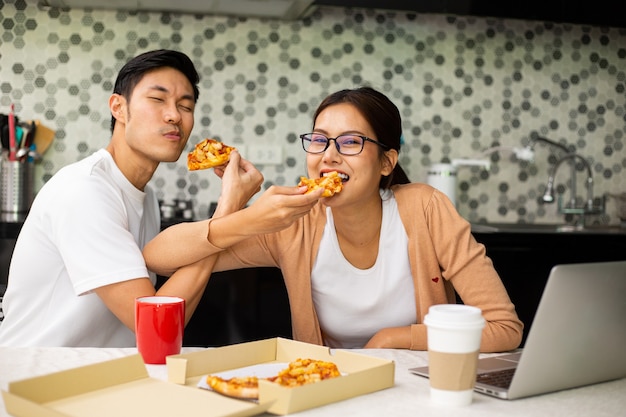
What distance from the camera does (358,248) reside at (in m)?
2.06

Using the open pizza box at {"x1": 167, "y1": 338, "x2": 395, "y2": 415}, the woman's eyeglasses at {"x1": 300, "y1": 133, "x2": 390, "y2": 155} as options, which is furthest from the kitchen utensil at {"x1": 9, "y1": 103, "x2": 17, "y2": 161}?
the open pizza box at {"x1": 167, "y1": 338, "x2": 395, "y2": 415}

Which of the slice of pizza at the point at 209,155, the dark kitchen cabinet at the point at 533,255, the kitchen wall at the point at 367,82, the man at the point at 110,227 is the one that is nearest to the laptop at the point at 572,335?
the man at the point at 110,227

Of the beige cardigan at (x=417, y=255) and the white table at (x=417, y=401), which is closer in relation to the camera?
the white table at (x=417, y=401)

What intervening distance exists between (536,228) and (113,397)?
8.66 ft

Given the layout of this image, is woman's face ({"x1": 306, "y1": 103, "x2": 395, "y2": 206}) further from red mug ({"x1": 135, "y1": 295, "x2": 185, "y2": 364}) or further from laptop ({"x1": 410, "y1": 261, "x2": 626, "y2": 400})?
laptop ({"x1": 410, "y1": 261, "x2": 626, "y2": 400})

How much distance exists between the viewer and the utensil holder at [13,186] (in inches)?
128

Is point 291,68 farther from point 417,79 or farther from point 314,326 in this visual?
point 314,326

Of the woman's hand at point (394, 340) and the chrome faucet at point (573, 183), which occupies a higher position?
the chrome faucet at point (573, 183)

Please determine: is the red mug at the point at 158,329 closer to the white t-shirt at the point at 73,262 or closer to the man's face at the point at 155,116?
the white t-shirt at the point at 73,262

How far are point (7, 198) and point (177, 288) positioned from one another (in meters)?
1.73

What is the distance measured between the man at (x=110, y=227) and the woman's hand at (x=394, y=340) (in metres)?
0.46

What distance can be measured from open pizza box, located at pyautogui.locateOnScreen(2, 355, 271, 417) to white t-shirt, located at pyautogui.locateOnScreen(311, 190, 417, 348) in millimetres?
825

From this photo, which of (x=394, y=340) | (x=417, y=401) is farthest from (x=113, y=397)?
(x=394, y=340)

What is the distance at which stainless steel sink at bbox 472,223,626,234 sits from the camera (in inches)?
127
